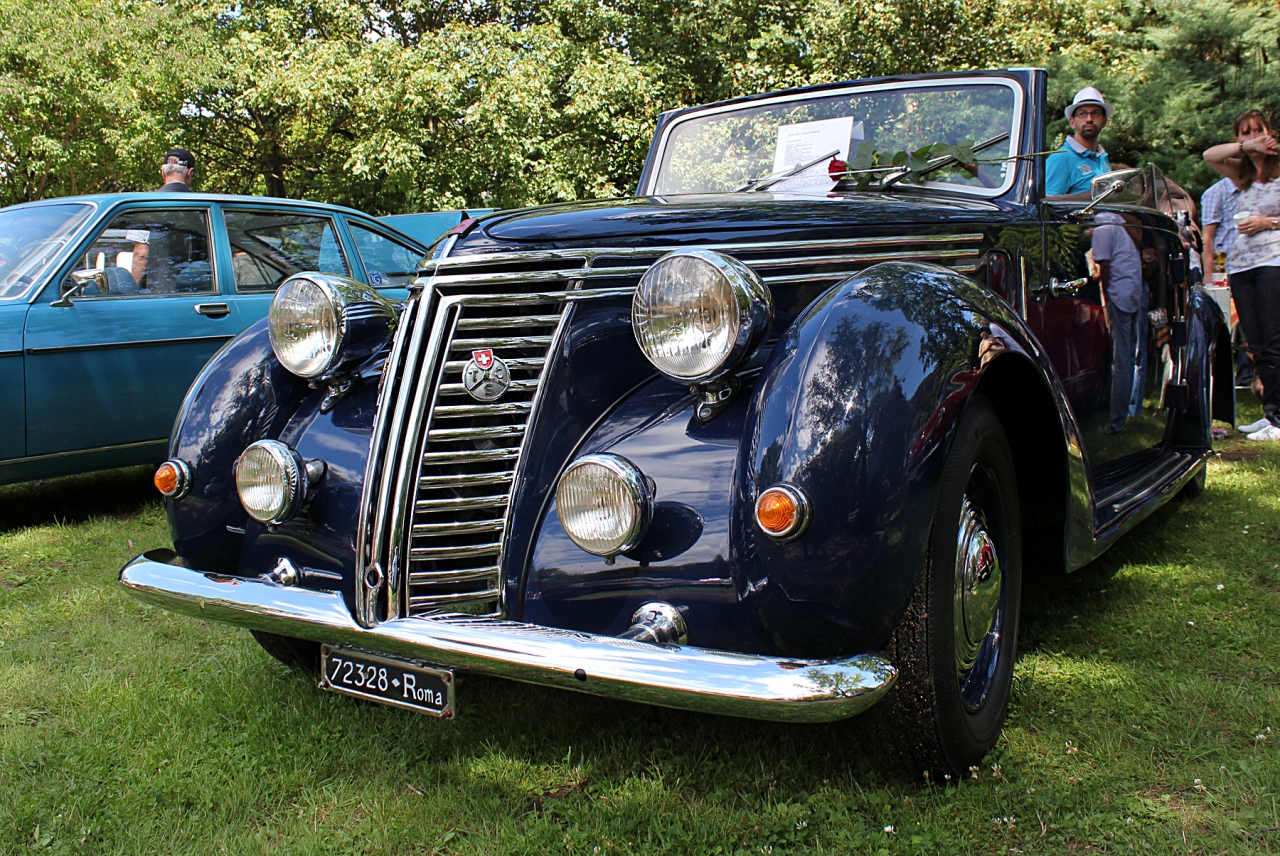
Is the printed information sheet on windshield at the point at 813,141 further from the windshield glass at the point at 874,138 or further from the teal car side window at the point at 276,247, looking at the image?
the teal car side window at the point at 276,247

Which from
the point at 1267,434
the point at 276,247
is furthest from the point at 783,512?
the point at 1267,434

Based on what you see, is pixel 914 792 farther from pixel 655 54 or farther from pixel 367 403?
pixel 655 54

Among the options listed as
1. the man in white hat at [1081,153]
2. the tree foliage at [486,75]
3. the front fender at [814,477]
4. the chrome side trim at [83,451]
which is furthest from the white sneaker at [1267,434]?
the tree foliage at [486,75]

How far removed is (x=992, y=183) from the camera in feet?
10.5

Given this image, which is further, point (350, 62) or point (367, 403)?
point (350, 62)

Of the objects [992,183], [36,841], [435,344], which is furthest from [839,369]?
[36,841]

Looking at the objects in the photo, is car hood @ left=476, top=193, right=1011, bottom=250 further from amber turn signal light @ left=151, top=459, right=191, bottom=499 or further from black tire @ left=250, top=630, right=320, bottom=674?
black tire @ left=250, top=630, right=320, bottom=674

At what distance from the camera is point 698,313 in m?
2.05

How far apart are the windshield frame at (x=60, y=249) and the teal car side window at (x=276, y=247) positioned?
0.70m

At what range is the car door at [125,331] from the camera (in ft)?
14.9

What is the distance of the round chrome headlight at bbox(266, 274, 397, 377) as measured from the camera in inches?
102

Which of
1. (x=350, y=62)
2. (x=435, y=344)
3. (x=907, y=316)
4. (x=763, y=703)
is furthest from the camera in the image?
(x=350, y=62)

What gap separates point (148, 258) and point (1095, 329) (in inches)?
179

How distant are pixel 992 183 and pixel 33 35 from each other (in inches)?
516
